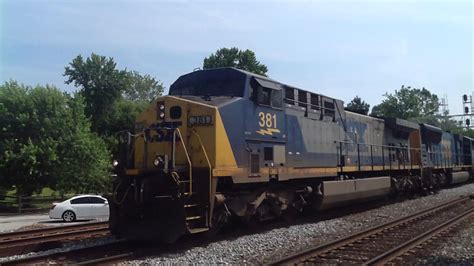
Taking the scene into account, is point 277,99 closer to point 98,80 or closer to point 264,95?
point 264,95

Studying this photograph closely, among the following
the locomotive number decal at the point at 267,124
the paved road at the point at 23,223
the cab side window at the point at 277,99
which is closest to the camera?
the locomotive number decal at the point at 267,124

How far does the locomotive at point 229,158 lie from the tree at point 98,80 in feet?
111

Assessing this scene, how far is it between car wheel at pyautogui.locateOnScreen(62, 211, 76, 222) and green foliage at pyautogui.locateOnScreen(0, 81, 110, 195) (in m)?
6.46

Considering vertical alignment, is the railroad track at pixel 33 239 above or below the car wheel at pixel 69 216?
above

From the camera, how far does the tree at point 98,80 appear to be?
147 ft

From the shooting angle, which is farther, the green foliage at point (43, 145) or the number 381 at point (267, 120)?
the green foliage at point (43, 145)

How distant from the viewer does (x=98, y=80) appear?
148ft

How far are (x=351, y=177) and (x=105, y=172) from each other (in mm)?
18348

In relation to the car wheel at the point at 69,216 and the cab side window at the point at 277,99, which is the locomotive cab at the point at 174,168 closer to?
the cab side window at the point at 277,99

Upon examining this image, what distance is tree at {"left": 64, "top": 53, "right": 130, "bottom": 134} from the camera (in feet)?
147

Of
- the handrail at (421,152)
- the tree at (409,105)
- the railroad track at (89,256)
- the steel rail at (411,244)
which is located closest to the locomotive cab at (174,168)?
the railroad track at (89,256)

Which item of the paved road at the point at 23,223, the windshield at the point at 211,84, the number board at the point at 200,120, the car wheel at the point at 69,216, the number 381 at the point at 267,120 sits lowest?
the paved road at the point at 23,223

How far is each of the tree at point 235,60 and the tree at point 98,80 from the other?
9.78m

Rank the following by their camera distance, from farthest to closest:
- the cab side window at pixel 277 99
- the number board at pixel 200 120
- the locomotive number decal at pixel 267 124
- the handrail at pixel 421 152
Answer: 1. the handrail at pixel 421 152
2. the cab side window at pixel 277 99
3. the locomotive number decal at pixel 267 124
4. the number board at pixel 200 120
